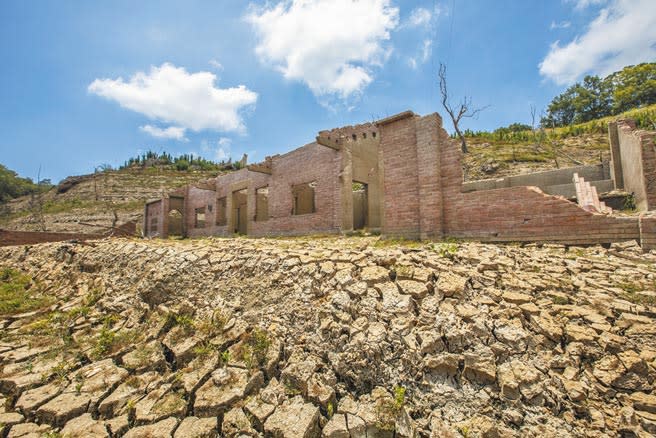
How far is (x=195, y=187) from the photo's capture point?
692 inches

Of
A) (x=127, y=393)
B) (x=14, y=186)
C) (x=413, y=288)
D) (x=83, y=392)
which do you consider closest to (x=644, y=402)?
(x=413, y=288)

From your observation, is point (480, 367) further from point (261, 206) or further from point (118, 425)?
point (261, 206)

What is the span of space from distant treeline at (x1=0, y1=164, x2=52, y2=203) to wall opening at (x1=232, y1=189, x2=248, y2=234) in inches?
1616

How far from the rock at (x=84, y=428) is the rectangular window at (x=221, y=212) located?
44.3 ft

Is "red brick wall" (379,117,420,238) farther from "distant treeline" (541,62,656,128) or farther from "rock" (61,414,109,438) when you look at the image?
"distant treeline" (541,62,656,128)

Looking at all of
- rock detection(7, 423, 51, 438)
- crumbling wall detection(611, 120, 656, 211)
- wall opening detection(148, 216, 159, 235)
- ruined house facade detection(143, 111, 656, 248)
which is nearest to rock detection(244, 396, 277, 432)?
rock detection(7, 423, 51, 438)

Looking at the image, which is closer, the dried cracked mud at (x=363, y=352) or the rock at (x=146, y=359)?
the dried cracked mud at (x=363, y=352)

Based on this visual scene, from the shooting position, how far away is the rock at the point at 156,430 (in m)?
2.90

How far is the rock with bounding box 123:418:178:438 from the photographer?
2898 millimetres

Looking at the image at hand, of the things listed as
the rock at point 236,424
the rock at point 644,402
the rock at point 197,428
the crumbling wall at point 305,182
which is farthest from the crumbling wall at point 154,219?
the rock at point 644,402

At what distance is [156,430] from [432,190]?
5813 millimetres

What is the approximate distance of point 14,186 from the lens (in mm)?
39688

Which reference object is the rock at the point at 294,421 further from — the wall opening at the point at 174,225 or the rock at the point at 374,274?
the wall opening at the point at 174,225

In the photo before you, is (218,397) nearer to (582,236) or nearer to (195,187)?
(582,236)
